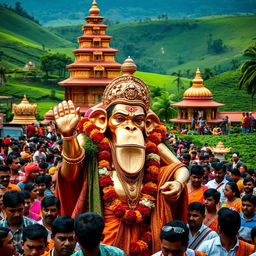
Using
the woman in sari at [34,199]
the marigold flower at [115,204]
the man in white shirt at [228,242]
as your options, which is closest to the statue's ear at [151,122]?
the marigold flower at [115,204]

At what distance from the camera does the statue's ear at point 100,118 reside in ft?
22.6

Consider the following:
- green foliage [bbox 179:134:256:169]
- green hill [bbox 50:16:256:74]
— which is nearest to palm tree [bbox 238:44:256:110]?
green foliage [bbox 179:134:256:169]

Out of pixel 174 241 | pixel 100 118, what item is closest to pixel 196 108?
pixel 100 118

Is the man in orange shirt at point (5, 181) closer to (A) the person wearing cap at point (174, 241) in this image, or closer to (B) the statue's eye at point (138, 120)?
(B) the statue's eye at point (138, 120)

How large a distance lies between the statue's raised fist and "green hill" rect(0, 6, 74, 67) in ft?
267

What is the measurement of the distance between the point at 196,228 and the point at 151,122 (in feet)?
5.25

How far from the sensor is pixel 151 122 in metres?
7.07

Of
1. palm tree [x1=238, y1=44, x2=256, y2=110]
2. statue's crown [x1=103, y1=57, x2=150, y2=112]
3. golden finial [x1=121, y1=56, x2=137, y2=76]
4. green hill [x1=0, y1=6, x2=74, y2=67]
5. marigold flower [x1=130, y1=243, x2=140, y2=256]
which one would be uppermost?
green hill [x1=0, y1=6, x2=74, y2=67]

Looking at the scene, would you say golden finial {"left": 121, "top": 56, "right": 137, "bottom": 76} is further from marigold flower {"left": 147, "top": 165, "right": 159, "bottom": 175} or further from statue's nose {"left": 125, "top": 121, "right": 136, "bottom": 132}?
marigold flower {"left": 147, "top": 165, "right": 159, "bottom": 175}

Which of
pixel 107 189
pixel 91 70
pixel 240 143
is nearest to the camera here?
pixel 107 189

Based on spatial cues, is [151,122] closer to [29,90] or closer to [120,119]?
[120,119]

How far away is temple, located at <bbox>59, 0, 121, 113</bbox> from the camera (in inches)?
1581

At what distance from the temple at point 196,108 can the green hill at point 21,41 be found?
47578 mm

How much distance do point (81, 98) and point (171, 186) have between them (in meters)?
35.0
